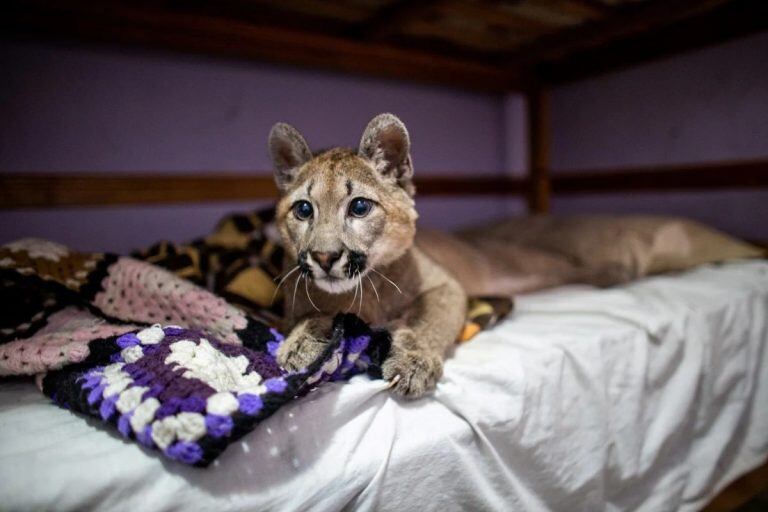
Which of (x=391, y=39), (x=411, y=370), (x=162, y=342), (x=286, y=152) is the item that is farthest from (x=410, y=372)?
(x=391, y=39)

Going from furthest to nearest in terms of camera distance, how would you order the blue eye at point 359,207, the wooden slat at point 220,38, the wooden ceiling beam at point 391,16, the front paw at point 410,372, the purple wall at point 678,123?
the purple wall at point 678,123 → the wooden ceiling beam at point 391,16 → the wooden slat at point 220,38 → the blue eye at point 359,207 → the front paw at point 410,372

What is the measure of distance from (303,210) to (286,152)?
7.9 inches

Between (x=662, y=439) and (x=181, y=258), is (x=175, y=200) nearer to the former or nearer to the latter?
(x=181, y=258)

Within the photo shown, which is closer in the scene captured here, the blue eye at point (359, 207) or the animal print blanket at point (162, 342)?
the animal print blanket at point (162, 342)

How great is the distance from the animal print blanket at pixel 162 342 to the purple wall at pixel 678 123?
5.05ft

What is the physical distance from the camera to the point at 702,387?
1477 millimetres

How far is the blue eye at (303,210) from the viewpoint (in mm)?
→ 1149

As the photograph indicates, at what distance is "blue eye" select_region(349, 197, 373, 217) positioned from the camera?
3.69ft

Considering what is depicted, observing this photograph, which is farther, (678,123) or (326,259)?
(678,123)

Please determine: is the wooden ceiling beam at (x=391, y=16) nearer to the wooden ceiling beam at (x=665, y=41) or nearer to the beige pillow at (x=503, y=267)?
the beige pillow at (x=503, y=267)

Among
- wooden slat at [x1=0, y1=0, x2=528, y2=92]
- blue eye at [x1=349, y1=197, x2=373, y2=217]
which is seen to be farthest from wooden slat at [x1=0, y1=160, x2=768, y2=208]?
blue eye at [x1=349, y1=197, x2=373, y2=217]

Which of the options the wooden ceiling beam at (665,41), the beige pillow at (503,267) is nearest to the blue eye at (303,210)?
the beige pillow at (503,267)

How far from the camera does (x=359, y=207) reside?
113 centimetres

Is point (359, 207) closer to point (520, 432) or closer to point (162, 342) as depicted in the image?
point (162, 342)
